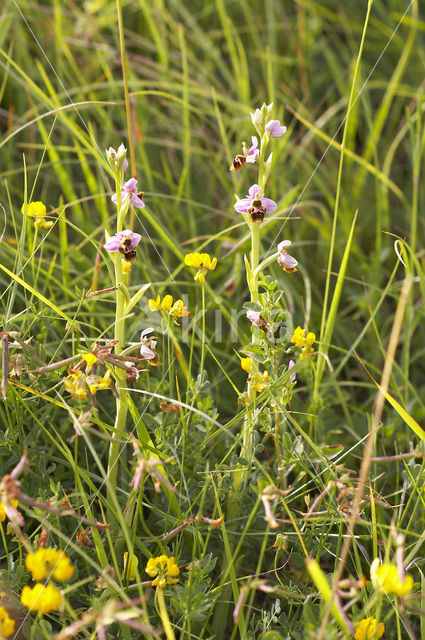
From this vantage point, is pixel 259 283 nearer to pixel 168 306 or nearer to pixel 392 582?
pixel 168 306

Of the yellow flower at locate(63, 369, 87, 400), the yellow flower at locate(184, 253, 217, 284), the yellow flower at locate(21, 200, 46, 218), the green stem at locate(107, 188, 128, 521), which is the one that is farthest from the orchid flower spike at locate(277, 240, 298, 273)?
the yellow flower at locate(21, 200, 46, 218)

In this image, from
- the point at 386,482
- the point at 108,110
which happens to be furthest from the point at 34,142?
the point at 386,482

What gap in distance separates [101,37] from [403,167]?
5.47ft

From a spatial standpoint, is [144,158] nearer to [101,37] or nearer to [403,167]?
[101,37]

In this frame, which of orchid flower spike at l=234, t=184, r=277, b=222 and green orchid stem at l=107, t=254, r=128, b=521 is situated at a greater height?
orchid flower spike at l=234, t=184, r=277, b=222

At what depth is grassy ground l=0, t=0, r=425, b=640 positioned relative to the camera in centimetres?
153

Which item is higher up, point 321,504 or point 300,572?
point 321,504

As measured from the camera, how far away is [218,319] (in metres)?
2.32

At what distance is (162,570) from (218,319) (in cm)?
103

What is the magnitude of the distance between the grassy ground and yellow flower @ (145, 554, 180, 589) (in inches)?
1.4

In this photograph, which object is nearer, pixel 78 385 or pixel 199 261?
Answer: pixel 78 385

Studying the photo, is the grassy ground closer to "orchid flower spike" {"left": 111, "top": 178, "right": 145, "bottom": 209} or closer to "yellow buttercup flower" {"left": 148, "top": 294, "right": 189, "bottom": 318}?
"yellow buttercup flower" {"left": 148, "top": 294, "right": 189, "bottom": 318}

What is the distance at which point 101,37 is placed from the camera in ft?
11.2

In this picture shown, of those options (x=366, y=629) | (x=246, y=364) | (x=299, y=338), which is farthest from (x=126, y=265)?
(x=366, y=629)
